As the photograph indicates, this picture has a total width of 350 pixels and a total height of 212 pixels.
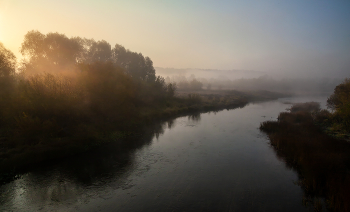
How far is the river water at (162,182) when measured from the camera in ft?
43.1

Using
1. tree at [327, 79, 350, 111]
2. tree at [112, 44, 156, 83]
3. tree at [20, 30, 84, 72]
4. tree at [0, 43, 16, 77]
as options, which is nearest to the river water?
tree at [327, 79, 350, 111]

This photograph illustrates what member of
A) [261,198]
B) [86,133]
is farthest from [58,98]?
[261,198]

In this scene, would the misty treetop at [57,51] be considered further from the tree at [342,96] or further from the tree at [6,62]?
the tree at [342,96]

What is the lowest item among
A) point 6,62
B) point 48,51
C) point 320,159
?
point 320,159

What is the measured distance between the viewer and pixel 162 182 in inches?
640

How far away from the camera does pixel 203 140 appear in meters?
29.3

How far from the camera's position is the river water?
13125 mm

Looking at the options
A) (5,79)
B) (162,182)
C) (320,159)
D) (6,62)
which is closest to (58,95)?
(5,79)

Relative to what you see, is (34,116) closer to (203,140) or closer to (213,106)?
(203,140)

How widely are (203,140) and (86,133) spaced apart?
1706 centimetres

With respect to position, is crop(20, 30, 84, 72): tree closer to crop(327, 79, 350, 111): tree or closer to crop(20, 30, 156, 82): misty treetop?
crop(20, 30, 156, 82): misty treetop

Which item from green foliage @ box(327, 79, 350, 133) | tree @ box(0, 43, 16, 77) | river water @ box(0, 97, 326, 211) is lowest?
river water @ box(0, 97, 326, 211)

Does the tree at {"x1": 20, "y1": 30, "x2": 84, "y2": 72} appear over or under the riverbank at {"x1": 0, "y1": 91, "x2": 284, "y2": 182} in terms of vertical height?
over

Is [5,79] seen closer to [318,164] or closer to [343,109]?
[318,164]
